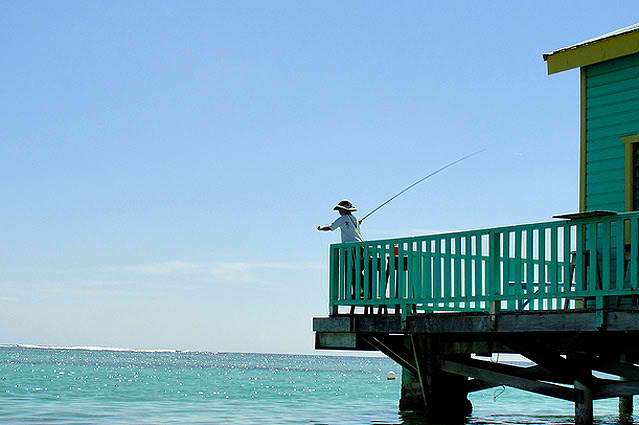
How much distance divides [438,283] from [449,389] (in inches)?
131

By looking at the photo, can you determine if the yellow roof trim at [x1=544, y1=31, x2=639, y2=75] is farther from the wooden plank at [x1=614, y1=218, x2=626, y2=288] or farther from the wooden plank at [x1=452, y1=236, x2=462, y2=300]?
the wooden plank at [x1=614, y1=218, x2=626, y2=288]

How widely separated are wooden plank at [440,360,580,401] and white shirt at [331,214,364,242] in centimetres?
215

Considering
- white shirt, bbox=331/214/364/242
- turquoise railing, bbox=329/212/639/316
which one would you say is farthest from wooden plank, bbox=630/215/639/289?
white shirt, bbox=331/214/364/242

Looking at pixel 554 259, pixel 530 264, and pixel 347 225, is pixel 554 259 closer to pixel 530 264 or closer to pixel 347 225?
pixel 530 264

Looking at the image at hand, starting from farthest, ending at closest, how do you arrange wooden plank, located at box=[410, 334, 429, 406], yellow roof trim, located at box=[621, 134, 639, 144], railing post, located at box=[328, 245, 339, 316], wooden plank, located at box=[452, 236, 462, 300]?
wooden plank, located at box=[410, 334, 429, 406] < railing post, located at box=[328, 245, 339, 316] < yellow roof trim, located at box=[621, 134, 639, 144] < wooden plank, located at box=[452, 236, 462, 300]

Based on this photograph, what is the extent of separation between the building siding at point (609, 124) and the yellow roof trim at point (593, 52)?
0.16m

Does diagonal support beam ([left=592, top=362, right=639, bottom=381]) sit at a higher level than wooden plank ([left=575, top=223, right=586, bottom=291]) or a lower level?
lower

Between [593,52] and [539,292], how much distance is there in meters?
4.56

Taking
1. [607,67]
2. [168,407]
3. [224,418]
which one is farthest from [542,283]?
[168,407]

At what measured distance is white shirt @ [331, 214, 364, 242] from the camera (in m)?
14.7

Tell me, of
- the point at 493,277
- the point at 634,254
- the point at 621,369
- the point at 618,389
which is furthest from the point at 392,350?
the point at 634,254

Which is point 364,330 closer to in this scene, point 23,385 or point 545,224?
point 545,224

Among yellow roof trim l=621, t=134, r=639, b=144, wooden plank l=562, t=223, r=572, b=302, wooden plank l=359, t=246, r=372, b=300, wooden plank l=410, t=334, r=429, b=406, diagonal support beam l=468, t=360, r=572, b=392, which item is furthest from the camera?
wooden plank l=410, t=334, r=429, b=406

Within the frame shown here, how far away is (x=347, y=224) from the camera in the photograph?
14711 mm
